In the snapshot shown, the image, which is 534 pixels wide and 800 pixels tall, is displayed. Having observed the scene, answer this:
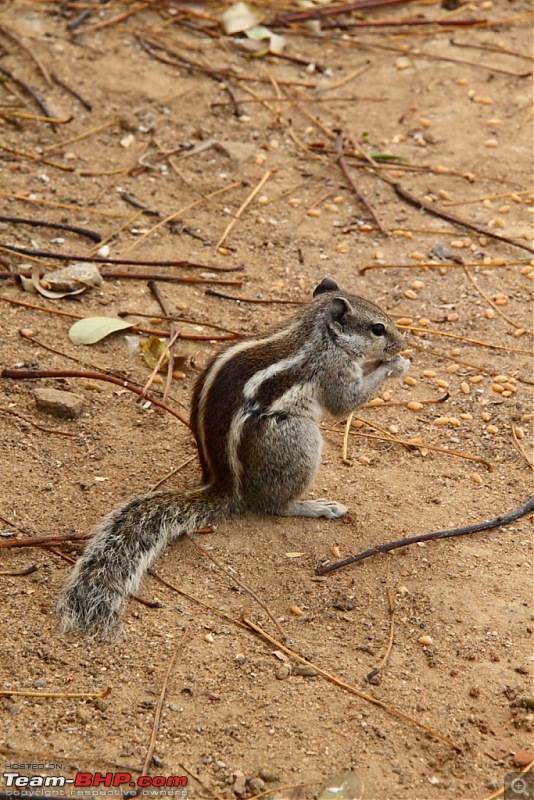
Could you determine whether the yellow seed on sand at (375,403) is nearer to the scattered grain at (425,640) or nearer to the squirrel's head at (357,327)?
the squirrel's head at (357,327)

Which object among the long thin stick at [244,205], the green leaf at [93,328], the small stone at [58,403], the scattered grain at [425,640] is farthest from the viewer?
the long thin stick at [244,205]

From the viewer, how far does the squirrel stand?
12.5 ft

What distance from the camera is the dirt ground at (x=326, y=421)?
3301 mm

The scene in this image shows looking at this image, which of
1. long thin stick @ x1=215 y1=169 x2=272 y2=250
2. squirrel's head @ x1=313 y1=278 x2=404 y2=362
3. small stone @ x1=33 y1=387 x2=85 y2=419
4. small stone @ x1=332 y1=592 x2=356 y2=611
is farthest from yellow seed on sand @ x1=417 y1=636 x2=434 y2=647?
long thin stick @ x1=215 y1=169 x2=272 y2=250

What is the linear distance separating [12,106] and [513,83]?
3602 mm

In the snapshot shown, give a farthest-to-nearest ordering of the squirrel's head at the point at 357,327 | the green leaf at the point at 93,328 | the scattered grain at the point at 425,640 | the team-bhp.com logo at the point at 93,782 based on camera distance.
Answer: the green leaf at the point at 93,328
the squirrel's head at the point at 357,327
the scattered grain at the point at 425,640
the team-bhp.com logo at the point at 93,782

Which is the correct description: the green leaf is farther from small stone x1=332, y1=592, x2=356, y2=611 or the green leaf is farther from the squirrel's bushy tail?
small stone x1=332, y1=592, x2=356, y2=611

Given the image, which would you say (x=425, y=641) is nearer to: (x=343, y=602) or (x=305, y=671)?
(x=343, y=602)

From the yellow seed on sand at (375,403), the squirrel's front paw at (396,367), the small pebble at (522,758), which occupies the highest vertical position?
the squirrel's front paw at (396,367)

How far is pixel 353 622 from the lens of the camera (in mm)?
3785

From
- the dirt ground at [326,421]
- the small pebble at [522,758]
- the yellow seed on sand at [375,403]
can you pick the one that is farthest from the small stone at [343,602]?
the yellow seed on sand at [375,403]

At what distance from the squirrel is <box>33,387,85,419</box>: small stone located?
0.67 m

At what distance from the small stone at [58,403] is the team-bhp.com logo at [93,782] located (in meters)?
1.89

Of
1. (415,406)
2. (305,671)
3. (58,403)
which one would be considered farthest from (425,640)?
(58,403)
